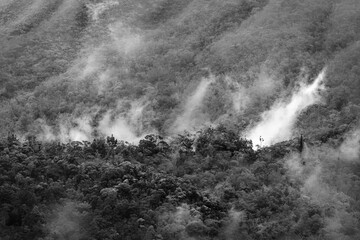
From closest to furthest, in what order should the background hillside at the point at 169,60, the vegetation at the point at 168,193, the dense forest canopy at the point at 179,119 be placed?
1. the vegetation at the point at 168,193
2. the dense forest canopy at the point at 179,119
3. the background hillside at the point at 169,60

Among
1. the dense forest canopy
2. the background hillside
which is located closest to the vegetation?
the dense forest canopy

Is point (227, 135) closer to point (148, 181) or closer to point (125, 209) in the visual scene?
point (148, 181)

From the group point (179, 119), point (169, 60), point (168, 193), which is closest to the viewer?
point (168, 193)

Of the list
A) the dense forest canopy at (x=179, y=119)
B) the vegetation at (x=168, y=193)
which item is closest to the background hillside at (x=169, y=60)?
the dense forest canopy at (x=179, y=119)

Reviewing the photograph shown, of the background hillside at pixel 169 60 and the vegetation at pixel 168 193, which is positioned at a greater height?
the background hillside at pixel 169 60

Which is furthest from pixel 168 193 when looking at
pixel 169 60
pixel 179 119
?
pixel 169 60

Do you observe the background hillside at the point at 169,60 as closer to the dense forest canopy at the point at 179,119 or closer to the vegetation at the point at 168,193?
the dense forest canopy at the point at 179,119

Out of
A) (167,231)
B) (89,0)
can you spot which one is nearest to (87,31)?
(89,0)

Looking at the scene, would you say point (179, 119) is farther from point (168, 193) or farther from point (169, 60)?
point (168, 193)
